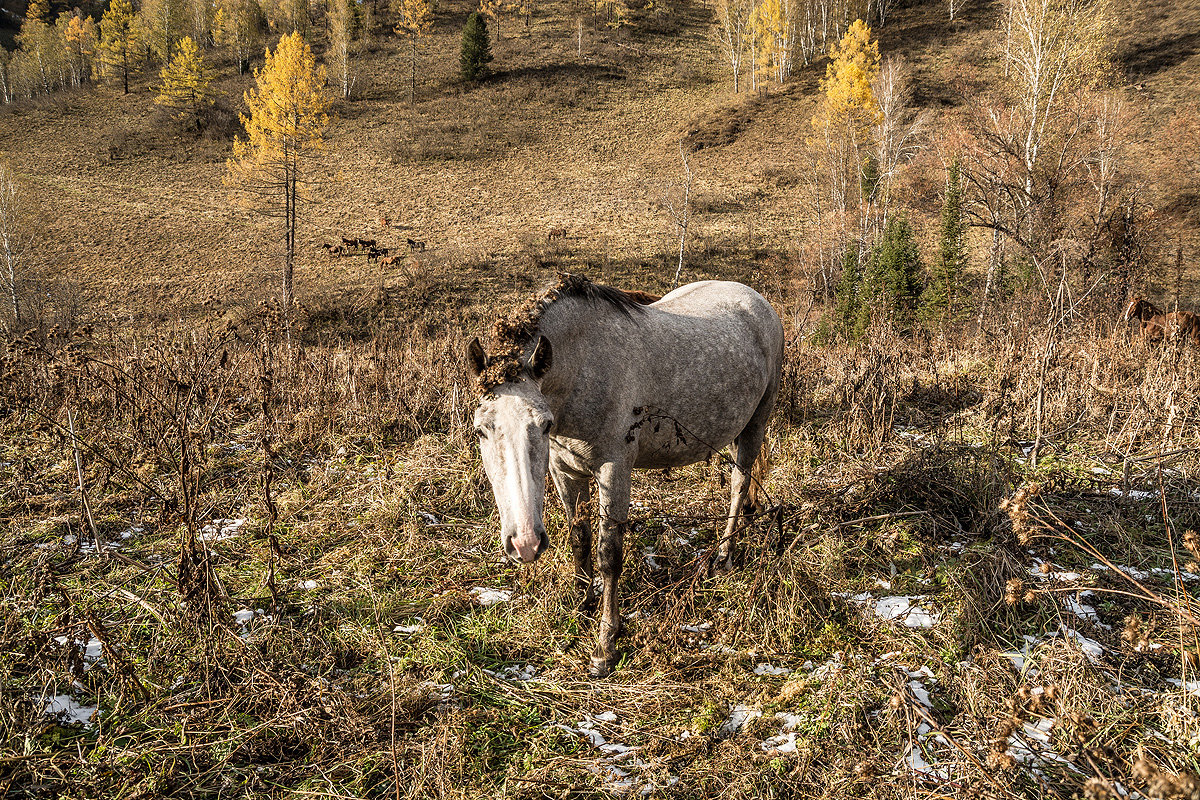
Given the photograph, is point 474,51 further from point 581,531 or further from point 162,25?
point 581,531

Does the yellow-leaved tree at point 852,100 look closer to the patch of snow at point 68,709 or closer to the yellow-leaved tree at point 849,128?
the yellow-leaved tree at point 849,128

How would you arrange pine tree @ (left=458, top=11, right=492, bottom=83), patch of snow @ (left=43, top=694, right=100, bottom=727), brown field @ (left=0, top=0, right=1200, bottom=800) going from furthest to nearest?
pine tree @ (left=458, top=11, right=492, bottom=83), patch of snow @ (left=43, top=694, right=100, bottom=727), brown field @ (left=0, top=0, right=1200, bottom=800)

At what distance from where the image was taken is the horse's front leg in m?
3.27

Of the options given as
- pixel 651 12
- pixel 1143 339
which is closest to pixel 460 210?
pixel 1143 339

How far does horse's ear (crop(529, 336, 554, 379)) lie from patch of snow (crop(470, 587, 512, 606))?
187 cm

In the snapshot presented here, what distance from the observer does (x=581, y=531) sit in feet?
12.2

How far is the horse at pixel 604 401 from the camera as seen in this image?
2557 mm

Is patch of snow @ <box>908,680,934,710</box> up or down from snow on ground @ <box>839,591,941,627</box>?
down

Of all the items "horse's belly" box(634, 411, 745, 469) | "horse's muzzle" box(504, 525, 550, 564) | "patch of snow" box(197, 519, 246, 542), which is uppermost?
"horse's belly" box(634, 411, 745, 469)

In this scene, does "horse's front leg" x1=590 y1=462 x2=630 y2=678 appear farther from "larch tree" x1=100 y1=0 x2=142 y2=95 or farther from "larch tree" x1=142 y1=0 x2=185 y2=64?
"larch tree" x1=142 y1=0 x2=185 y2=64

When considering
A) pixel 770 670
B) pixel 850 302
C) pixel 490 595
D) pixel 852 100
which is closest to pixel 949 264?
pixel 850 302

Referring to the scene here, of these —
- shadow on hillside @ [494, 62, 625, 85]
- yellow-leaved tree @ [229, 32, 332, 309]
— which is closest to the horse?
yellow-leaved tree @ [229, 32, 332, 309]

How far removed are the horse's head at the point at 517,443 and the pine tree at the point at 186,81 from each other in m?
60.7

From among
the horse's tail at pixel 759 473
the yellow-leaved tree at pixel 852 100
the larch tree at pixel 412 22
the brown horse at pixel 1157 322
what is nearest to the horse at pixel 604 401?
the horse's tail at pixel 759 473
